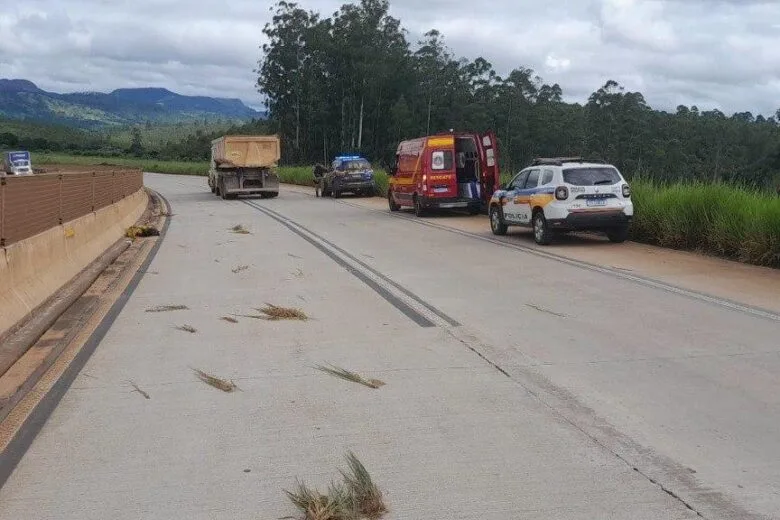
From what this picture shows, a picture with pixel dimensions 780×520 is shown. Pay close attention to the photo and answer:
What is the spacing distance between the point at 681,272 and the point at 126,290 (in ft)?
26.7

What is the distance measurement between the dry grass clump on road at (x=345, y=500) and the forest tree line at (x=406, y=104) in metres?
58.8

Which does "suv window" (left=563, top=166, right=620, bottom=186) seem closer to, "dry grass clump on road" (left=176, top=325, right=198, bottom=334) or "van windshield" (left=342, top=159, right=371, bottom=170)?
"dry grass clump on road" (left=176, top=325, right=198, bottom=334)

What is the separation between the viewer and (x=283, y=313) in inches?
369

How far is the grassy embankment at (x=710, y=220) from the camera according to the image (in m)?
13.6

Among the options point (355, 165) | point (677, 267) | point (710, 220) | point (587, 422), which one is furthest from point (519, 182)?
point (355, 165)

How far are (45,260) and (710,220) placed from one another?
450 inches

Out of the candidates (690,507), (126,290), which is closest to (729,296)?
Result: (690,507)

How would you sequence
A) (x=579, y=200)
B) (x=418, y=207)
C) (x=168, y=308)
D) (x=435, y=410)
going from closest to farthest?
(x=435, y=410)
(x=168, y=308)
(x=579, y=200)
(x=418, y=207)

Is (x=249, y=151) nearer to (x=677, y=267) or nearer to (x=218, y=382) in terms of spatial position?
(x=677, y=267)

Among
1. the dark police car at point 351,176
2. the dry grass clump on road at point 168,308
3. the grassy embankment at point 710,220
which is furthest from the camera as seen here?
the dark police car at point 351,176

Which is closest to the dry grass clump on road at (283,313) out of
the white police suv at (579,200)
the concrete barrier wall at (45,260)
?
the concrete barrier wall at (45,260)

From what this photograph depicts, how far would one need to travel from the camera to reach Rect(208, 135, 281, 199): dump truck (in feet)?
121

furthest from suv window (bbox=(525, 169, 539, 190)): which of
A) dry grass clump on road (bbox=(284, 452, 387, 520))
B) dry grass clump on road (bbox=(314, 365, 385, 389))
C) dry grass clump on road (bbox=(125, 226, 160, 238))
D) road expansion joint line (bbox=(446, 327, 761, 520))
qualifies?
dry grass clump on road (bbox=(284, 452, 387, 520))

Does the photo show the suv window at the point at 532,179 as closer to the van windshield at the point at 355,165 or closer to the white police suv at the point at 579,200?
the white police suv at the point at 579,200
